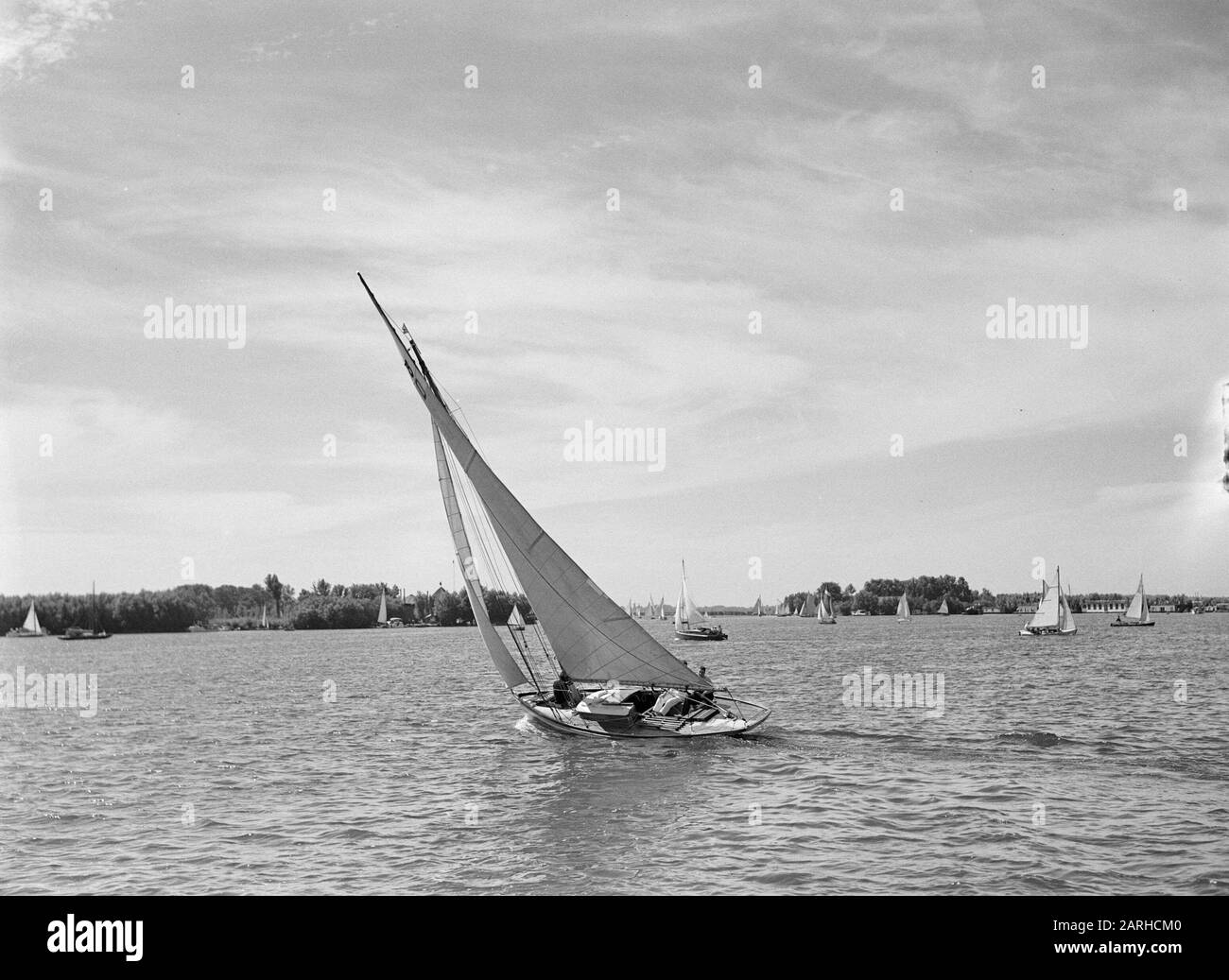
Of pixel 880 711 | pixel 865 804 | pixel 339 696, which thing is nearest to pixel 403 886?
pixel 865 804

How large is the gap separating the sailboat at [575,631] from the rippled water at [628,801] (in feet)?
3.67

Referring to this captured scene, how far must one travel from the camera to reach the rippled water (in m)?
21.2

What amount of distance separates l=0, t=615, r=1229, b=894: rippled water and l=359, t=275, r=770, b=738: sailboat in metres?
1.12

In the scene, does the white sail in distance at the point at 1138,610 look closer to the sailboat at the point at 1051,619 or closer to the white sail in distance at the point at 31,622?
the sailboat at the point at 1051,619

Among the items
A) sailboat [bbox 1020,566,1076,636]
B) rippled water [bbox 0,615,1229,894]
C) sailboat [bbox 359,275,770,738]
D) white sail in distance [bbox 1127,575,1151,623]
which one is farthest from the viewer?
white sail in distance [bbox 1127,575,1151,623]

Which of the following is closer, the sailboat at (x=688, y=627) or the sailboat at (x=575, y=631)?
the sailboat at (x=575, y=631)

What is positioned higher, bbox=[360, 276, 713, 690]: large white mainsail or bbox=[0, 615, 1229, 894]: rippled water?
bbox=[360, 276, 713, 690]: large white mainsail

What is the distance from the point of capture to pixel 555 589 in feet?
120

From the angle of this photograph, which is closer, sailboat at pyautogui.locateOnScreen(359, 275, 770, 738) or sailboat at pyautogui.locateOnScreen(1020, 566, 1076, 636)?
sailboat at pyautogui.locateOnScreen(359, 275, 770, 738)

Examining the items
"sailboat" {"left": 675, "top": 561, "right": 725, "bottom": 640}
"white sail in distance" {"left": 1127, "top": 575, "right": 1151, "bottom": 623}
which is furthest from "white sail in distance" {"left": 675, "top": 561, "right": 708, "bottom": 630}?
"white sail in distance" {"left": 1127, "top": 575, "right": 1151, "bottom": 623}

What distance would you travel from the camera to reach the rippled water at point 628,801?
21203 millimetres

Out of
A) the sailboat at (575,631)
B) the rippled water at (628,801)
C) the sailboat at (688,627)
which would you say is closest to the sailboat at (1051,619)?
the sailboat at (688,627)

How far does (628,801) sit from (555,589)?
9842 mm

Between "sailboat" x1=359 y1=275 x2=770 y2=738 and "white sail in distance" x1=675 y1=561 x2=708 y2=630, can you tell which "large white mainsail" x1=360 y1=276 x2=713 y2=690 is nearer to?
"sailboat" x1=359 y1=275 x2=770 y2=738
